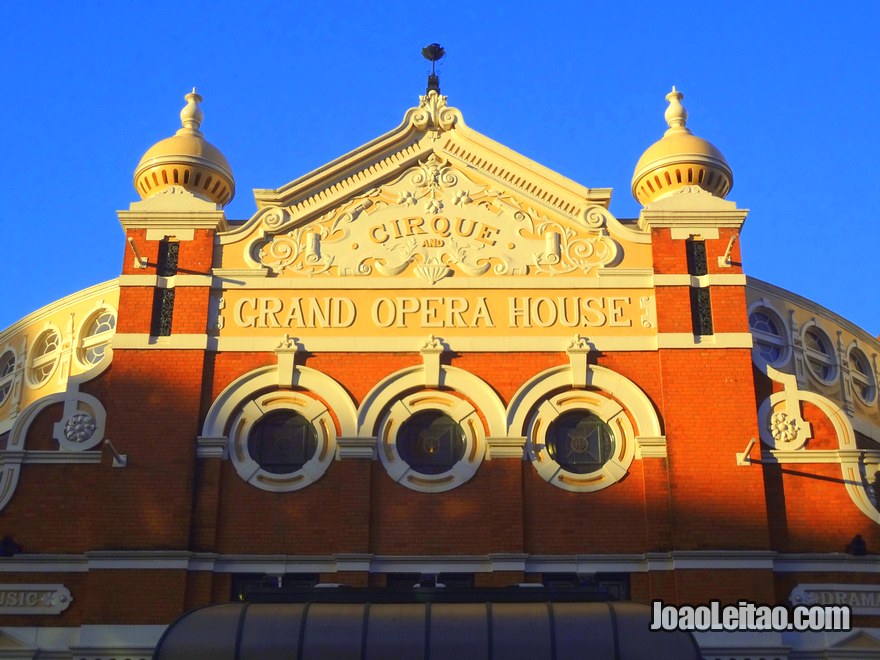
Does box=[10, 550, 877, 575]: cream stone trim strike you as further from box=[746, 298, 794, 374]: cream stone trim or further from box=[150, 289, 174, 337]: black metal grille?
box=[746, 298, 794, 374]: cream stone trim

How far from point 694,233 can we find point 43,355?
1524 centimetres

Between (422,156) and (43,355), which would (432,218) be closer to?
(422,156)

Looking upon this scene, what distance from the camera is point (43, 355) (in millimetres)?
28203

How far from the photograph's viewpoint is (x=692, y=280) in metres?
23.2

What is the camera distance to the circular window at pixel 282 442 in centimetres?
2225

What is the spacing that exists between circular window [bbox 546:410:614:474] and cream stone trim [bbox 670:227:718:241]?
13.3 ft

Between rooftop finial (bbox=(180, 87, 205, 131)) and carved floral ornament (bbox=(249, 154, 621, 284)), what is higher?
rooftop finial (bbox=(180, 87, 205, 131))

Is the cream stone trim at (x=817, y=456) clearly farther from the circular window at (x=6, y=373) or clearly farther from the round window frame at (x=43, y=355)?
the circular window at (x=6, y=373)

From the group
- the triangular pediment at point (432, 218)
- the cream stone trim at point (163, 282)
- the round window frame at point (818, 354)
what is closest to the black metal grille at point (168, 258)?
the cream stone trim at point (163, 282)

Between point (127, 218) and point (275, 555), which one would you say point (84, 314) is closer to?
point (127, 218)

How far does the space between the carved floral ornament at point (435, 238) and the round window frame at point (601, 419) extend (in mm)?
2664

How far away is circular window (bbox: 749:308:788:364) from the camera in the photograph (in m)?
26.9

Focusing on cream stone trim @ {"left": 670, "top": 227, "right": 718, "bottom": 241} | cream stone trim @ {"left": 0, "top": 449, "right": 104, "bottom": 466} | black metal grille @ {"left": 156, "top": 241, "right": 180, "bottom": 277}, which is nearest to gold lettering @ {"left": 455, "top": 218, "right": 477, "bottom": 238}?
cream stone trim @ {"left": 670, "top": 227, "right": 718, "bottom": 241}

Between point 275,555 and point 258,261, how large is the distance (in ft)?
19.3
